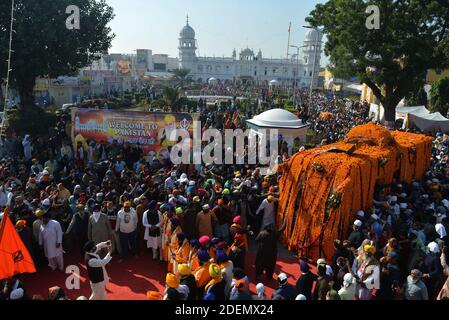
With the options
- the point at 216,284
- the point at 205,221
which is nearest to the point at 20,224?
the point at 205,221

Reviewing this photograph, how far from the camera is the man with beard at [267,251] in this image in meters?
6.91

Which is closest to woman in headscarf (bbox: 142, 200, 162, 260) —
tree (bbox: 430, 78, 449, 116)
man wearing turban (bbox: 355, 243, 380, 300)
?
man wearing turban (bbox: 355, 243, 380, 300)

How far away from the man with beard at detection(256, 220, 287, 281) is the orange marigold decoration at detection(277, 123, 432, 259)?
0.95 meters

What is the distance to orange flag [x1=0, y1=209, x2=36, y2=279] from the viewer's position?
5.18 meters

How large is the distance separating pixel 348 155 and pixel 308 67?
9303cm

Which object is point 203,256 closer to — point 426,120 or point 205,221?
point 205,221

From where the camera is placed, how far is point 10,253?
5.33 m

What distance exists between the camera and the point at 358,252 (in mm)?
6137

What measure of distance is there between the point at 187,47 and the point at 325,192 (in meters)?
95.2

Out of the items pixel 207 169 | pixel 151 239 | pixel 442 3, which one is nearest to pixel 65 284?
pixel 151 239

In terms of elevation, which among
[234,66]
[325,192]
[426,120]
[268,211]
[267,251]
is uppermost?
[234,66]

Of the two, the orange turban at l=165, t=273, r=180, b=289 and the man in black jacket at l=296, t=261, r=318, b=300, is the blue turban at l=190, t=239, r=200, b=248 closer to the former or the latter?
the orange turban at l=165, t=273, r=180, b=289

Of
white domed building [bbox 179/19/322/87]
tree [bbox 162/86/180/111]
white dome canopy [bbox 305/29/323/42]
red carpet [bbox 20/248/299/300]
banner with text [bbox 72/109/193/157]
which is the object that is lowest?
red carpet [bbox 20/248/299/300]
